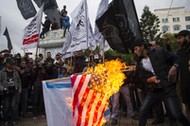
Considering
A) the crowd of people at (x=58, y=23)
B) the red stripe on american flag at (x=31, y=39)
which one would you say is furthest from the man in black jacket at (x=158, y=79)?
the crowd of people at (x=58, y=23)

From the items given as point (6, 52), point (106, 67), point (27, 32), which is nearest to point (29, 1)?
point (27, 32)

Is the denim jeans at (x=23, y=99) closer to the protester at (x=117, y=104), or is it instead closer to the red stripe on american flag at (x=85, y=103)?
the protester at (x=117, y=104)

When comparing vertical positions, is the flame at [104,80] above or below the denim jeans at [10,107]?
above

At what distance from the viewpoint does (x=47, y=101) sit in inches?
169

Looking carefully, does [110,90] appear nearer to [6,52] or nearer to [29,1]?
[6,52]

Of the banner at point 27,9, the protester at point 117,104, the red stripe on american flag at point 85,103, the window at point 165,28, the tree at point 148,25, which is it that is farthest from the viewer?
the window at point 165,28

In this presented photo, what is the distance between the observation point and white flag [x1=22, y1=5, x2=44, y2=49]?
9.80 metres

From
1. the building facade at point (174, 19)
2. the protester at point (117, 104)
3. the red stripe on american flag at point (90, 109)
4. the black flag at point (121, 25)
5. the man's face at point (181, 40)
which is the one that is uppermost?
the building facade at point (174, 19)

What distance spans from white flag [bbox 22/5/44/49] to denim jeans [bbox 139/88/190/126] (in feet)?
17.8

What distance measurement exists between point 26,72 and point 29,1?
407 centimetres

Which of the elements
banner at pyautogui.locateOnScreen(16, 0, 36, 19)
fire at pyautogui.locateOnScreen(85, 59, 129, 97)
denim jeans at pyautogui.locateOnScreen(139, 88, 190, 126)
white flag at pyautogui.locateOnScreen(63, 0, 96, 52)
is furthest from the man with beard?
banner at pyautogui.locateOnScreen(16, 0, 36, 19)

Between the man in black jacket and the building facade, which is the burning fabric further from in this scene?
the building facade

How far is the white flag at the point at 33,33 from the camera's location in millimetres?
9805

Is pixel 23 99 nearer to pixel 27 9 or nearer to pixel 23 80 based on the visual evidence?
pixel 23 80
